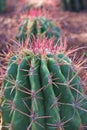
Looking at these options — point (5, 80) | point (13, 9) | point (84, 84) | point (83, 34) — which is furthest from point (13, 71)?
point (13, 9)

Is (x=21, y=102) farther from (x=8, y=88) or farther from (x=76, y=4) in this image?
(x=76, y=4)

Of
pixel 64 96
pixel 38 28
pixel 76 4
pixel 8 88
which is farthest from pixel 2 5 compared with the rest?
pixel 64 96

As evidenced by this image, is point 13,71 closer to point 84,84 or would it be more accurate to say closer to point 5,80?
point 5,80

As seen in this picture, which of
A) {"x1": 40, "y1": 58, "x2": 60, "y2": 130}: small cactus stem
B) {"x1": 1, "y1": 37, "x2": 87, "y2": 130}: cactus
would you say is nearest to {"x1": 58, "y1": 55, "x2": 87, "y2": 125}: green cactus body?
{"x1": 1, "y1": 37, "x2": 87, "y2": 130}: cactus

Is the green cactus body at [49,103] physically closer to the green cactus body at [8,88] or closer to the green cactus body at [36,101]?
the green cactus body at [36,101]

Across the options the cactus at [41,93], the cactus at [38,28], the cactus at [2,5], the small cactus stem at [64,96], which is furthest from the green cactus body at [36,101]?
the cactus at [2,5]

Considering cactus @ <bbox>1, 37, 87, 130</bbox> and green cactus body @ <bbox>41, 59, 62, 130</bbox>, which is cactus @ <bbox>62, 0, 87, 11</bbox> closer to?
cactus @ <bbox>1, 37, 87, 130</bbox>
